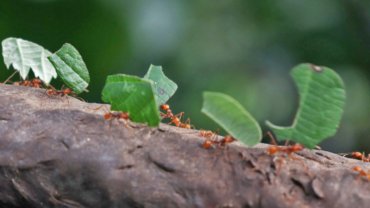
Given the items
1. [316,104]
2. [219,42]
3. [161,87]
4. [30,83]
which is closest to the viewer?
[316,104]

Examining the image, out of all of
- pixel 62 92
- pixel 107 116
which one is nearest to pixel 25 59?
pixel 62 92

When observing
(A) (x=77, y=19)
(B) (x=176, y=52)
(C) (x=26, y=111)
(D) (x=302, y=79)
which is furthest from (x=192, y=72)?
(D) (x=302, y=79)

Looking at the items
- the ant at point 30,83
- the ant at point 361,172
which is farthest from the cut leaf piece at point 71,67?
the ant at point 361,172

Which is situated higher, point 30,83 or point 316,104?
point 316,104

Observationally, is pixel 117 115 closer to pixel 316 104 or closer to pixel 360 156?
pixel 316 104

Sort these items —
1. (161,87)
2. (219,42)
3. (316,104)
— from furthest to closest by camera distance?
(219,42) → (161,87) → (316,104)

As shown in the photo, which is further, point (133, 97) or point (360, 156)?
point (360, 156)

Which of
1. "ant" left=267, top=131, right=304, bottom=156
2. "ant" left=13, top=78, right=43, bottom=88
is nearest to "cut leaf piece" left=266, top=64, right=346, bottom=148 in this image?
"ant" left=267, top=131, right=304, bottom=156

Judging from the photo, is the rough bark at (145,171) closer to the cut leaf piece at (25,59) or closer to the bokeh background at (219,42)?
the cut leaf piece at (25,59)

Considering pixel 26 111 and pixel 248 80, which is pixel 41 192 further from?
pixel 248 80
